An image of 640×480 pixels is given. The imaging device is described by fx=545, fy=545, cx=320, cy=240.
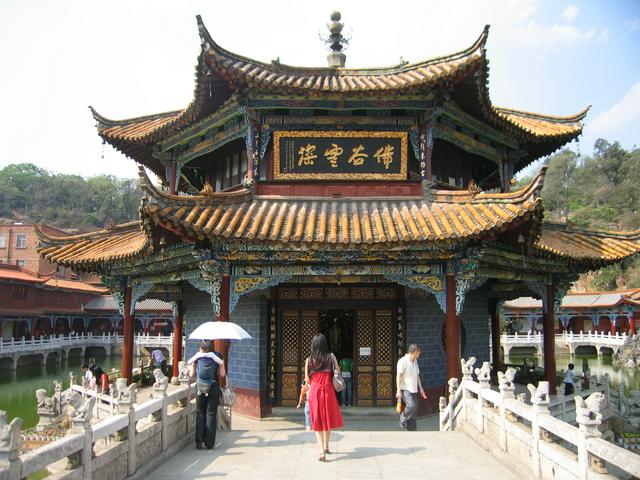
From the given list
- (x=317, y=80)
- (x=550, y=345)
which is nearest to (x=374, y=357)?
(x=550, y=345)

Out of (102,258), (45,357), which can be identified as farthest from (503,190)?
(45,357)

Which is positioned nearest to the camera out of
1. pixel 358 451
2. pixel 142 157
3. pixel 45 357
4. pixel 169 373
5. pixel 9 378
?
pixel 358 451

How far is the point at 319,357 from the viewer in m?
7.50

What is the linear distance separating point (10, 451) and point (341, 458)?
470 centimetres

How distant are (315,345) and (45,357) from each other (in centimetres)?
4355

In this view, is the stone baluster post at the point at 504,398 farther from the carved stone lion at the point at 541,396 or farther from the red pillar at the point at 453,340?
the red pillar at the point at 453,340

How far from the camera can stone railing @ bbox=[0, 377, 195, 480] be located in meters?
4.67

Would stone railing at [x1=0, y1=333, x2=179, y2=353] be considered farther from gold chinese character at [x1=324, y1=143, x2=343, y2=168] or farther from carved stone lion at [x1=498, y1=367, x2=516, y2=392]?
carved stone lion at [x1=498, y1=367, x2=516, y2=392]

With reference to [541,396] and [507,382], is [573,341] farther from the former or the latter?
[541,396]

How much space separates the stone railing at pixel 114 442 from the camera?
467 centimetres

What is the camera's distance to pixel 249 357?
13289mm

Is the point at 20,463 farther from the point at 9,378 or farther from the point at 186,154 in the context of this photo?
the point at 9,378

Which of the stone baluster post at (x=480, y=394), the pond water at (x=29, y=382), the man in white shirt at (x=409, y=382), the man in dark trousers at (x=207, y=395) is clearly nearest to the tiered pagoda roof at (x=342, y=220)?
the man in white shirt at (x=409, y=382)

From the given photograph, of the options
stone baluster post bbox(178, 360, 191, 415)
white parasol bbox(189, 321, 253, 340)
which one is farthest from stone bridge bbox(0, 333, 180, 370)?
white parasol bbox(189, 321, 253, 340)
